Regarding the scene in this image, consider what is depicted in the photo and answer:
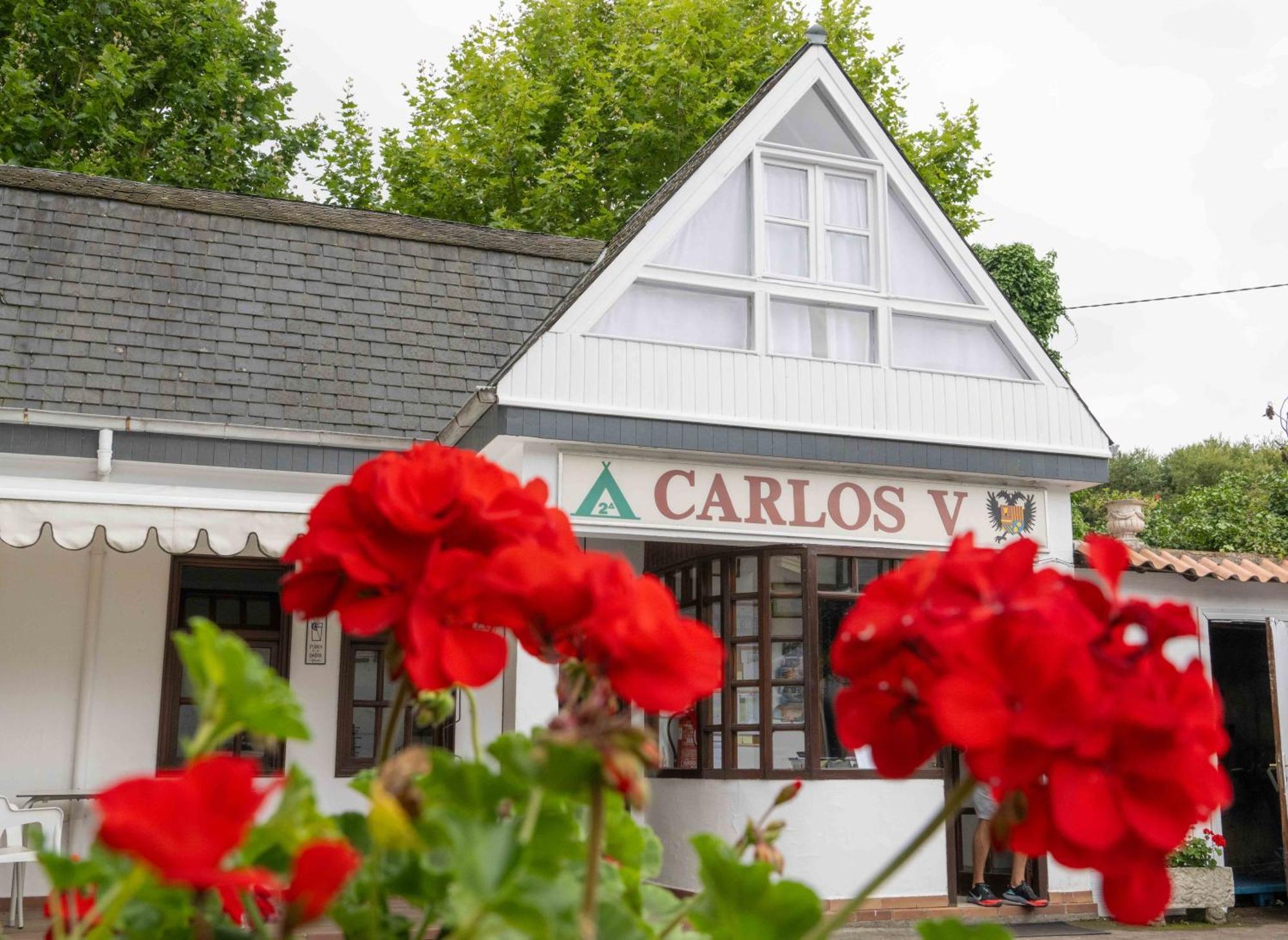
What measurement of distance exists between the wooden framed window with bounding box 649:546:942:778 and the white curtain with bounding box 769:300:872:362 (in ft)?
4.89

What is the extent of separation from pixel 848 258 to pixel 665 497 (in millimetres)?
2487

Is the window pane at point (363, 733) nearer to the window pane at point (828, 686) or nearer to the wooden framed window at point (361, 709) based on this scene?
the wooden framed window at point (361, 709)

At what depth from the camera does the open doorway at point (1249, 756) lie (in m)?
11.4

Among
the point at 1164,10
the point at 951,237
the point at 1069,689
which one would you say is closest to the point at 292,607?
the point at 1069,689

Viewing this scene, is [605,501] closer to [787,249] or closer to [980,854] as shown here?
[787,249]

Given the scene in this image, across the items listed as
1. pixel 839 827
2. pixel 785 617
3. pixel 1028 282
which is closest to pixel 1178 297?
pixel 1028 282

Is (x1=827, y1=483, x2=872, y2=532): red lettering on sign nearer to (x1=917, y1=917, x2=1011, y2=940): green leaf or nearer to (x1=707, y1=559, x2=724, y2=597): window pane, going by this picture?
(x1=707, y1=559, x2=724, y2=597): window pane

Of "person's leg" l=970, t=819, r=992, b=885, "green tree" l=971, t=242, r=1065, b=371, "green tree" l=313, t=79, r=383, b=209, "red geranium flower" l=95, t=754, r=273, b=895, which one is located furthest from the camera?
"green tree" l=313, t=79, r=383, b=209

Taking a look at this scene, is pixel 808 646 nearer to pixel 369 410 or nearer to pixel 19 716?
pixel 369 410

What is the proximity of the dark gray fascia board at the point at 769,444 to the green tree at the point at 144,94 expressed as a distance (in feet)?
41.5

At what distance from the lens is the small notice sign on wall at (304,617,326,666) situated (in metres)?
10.1

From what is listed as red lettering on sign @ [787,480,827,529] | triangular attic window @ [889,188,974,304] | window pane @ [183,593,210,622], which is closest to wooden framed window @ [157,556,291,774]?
window pane @ [183,593,210,622]

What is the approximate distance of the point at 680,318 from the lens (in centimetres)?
916

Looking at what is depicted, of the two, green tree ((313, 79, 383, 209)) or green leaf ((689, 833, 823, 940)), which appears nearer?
green leaf ((689, 833, 823, 940))
